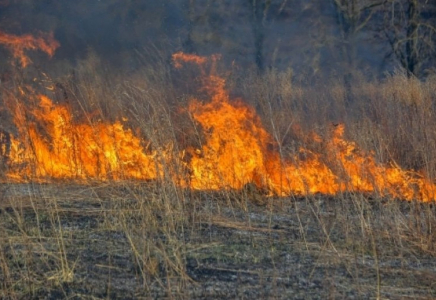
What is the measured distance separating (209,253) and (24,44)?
740cm

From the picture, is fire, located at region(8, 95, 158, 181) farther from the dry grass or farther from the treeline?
the treeline

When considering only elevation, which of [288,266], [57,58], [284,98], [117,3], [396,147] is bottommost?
[288,266]

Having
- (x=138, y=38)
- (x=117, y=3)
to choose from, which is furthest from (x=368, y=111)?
(x=117, y=3)

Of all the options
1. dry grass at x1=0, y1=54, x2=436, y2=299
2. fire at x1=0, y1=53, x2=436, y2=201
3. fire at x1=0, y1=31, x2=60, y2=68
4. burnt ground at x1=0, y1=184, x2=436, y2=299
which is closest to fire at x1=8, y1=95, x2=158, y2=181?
fire at x1=0, y1=53, x2=436, y2=201

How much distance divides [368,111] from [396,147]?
2.12 meters

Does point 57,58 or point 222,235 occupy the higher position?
point 57,58

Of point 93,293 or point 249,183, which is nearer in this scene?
point 93,293

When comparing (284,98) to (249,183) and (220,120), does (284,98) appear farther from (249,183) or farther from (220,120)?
(249,183)

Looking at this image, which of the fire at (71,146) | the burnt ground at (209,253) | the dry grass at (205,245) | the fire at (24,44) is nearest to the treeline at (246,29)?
the fire at (24,44)

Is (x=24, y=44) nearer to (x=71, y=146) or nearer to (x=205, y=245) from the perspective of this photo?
(x=71, y=146)

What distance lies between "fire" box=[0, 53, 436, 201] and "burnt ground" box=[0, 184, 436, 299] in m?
0.70

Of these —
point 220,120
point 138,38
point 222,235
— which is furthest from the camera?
point 138,38

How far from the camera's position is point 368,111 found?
1138cm

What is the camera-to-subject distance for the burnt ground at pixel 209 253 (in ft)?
16.2
